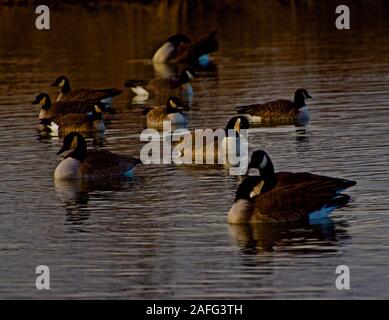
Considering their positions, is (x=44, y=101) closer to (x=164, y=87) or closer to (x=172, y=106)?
(x=172, y=106)

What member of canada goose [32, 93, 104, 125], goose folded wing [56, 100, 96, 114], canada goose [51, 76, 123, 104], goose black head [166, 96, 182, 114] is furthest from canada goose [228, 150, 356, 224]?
canada goose [51, 76, 123, 104]

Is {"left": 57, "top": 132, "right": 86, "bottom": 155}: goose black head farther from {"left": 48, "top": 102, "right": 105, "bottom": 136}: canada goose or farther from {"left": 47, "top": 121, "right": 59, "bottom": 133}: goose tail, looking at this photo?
{"left": 47, "top": 121, "right": 59, "bottom": 133}: goose tail

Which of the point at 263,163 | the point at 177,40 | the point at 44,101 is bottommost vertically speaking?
the point at 263,163

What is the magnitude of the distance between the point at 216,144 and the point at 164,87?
922cm

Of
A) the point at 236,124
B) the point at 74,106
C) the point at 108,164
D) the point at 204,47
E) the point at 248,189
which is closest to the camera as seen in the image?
the point at 248,189

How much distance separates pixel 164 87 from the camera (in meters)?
29.5

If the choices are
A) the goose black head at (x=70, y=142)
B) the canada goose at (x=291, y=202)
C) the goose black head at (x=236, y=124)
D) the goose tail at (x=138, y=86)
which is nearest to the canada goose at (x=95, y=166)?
the goose black head at (x=70, y=142)

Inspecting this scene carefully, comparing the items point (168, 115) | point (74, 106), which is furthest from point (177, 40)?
point (168, 115)

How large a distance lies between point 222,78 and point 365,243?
1746cm

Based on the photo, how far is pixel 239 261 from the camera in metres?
13.5

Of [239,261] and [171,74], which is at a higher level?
[171,74]

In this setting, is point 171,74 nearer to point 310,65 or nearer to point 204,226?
point 310,65

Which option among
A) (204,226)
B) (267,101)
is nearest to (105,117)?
(267,101)

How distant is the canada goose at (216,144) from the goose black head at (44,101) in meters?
5.72
